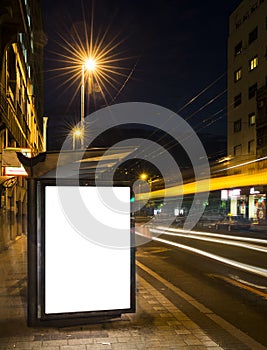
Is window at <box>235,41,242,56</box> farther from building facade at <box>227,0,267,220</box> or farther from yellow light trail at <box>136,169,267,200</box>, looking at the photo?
yellow light trail at <box>136,169,267,200</box>

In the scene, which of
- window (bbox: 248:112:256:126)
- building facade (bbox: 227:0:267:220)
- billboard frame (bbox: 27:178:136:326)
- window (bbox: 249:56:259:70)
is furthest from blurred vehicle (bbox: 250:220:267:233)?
billboard frame (bbox: 27:178:136:326)

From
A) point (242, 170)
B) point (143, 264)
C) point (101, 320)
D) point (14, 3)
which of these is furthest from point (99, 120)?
point (101, 320)

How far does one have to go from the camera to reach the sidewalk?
5.69m

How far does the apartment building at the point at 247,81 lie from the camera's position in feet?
144

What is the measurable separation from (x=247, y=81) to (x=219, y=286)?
40.6m

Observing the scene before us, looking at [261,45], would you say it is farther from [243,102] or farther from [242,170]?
[242,170]

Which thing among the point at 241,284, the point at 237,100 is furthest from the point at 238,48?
the point at 241,284

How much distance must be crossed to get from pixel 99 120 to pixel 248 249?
13.8m

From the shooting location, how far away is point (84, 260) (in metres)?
6.31

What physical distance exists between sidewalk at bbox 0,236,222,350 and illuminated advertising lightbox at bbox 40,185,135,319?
0.28m

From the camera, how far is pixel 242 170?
95.7ft

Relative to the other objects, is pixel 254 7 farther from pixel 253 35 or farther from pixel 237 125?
pixel 237 125

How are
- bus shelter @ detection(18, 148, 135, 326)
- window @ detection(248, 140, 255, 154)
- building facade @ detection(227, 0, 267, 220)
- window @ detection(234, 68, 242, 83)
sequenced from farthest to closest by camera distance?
window @ detection(234, 68, 242, 83)
window @ detection(248, 140, 255, 154)
building facade @ detection(227, 0, 267, 220)
bus shelter @ detection(18, 148, 135, 326)

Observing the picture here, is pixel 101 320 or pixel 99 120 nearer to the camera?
pixel 101 320
